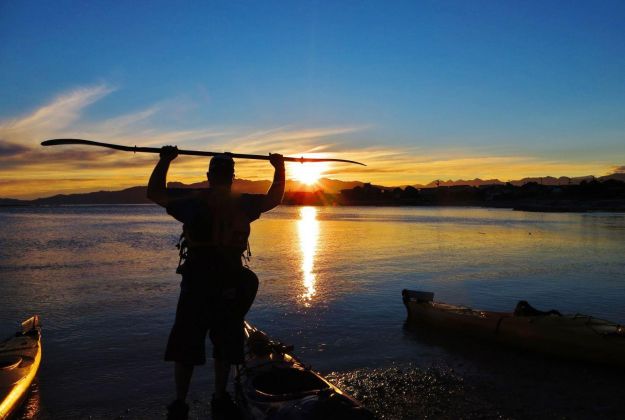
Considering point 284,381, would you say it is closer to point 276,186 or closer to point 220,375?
point 220,375

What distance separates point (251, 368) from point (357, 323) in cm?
567

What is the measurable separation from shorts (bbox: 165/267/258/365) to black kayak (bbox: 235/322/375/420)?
1.55 ft

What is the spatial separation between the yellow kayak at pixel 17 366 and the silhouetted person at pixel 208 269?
2.44 m

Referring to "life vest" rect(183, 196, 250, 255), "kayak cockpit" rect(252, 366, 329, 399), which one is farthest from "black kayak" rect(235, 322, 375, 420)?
"life vest" rect(183, 196, 250, 255)

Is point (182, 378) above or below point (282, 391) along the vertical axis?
above

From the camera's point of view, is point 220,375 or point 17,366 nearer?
point 220,375

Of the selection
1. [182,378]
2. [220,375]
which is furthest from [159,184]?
[220,375]

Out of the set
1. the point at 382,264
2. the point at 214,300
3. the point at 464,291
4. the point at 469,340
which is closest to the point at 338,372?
the point at 469,340

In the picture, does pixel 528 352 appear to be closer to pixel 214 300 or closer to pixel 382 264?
pixel 214 300

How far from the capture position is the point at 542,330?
26.6ft

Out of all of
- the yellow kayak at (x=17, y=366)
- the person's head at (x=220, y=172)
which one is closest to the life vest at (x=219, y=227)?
→ the person's head at (x=220, y=172)

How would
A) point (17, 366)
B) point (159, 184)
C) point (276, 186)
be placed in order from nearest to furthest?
1. point (159, 184)
2. point (276, 186)
3. point (17, 366)

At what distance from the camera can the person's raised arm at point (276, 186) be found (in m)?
4.80

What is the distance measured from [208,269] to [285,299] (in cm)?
895
